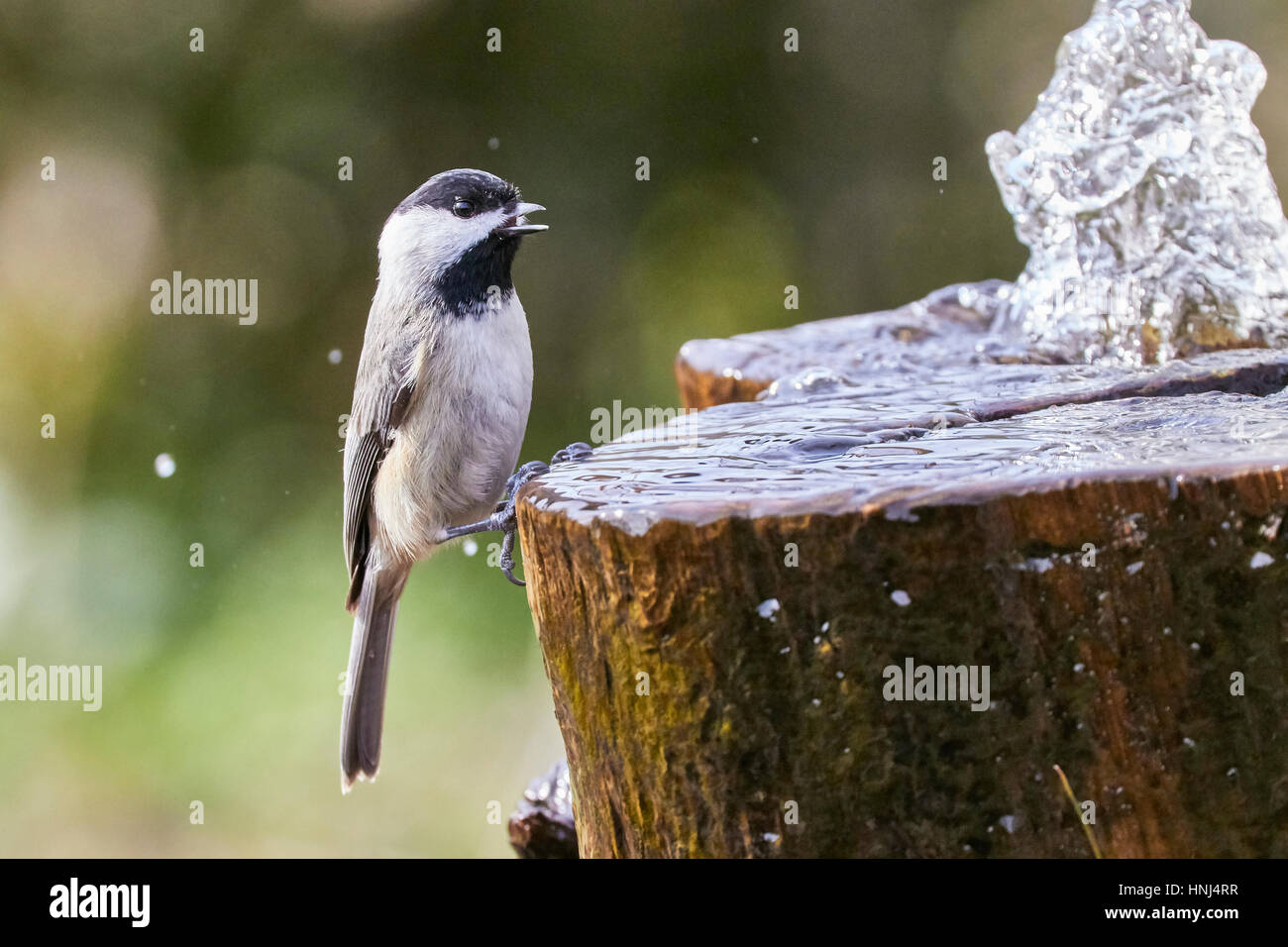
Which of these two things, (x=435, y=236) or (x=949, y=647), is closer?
(x=949, y=647)

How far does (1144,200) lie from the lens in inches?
131

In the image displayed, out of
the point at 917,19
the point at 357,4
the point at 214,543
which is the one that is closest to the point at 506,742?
the point at 214,543

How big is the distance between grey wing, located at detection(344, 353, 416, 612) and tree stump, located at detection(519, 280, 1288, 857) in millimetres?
1228

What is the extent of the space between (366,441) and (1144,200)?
218 cm

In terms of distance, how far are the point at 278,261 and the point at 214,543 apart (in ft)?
4.45

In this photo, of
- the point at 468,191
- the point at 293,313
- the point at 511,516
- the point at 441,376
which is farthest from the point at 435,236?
the point at 293,313

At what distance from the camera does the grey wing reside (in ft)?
9.37

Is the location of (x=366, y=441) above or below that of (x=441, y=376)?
below

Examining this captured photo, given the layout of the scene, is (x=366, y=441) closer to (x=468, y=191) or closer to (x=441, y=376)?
(x=441, y=376)

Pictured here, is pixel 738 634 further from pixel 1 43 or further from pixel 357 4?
pixel 1 43

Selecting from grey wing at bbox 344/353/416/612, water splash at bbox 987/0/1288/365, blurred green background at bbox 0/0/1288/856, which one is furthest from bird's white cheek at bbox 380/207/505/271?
blurred green background at bbox 0/0/1288/856

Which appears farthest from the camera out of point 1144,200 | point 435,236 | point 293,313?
point 293,313

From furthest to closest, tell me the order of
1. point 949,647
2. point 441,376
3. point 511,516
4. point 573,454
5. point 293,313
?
1. point 293,313
2. point 441,376
3. point 511,516
4. point 573,454
5. point 949,647

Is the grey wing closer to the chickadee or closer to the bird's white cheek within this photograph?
the chickadee
